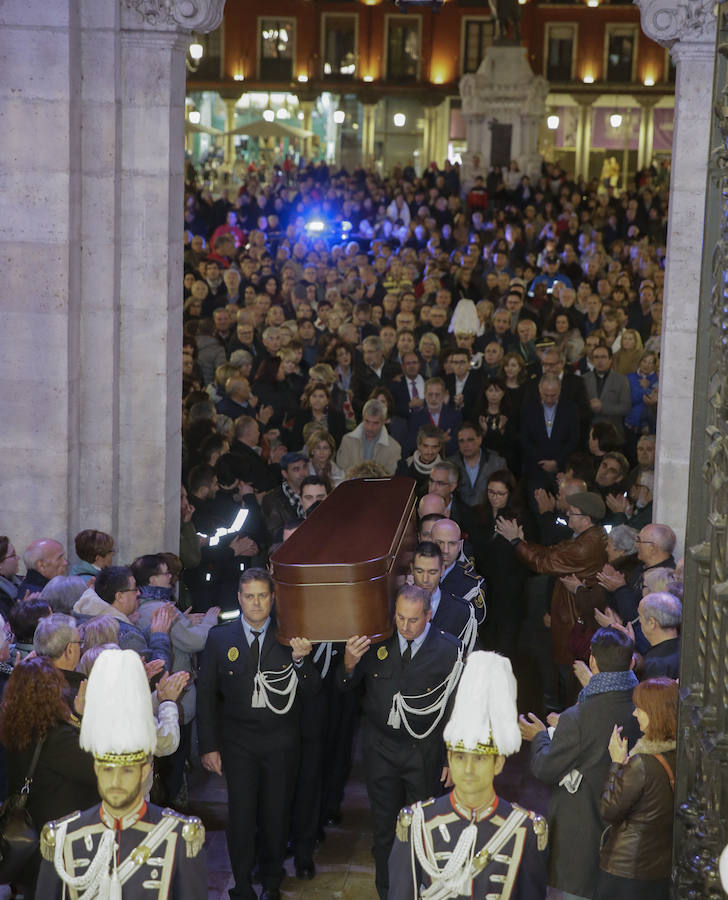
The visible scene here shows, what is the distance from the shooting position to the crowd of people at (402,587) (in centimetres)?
564

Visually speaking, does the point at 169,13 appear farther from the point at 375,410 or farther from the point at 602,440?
the point at 602,440

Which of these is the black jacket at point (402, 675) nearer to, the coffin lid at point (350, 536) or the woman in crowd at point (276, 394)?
the coffin lid at point (350, 536)

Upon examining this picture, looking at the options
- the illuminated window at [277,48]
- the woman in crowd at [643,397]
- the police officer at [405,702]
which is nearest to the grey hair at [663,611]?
the police officer at [405,702]

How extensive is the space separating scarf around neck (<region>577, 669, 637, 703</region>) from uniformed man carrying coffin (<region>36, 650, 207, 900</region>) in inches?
70.9

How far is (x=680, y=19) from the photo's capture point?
8422mm

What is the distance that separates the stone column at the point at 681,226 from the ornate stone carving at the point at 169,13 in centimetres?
264

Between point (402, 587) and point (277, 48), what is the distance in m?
45.5

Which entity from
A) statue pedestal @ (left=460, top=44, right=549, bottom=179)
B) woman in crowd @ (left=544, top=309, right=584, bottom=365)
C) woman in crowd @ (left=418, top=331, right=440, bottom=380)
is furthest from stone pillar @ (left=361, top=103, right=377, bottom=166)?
woman in crowd @ (left=418, top=331, right=440, bottom=380)

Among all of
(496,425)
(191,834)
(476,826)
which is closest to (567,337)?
(496,425)

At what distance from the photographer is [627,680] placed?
18.6 ft

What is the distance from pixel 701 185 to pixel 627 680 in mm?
3999

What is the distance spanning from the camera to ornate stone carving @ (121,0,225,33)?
8.55 meters

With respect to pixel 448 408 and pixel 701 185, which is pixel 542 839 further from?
pixel 448 408

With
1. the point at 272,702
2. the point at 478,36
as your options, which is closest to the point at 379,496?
the point at 272,702
